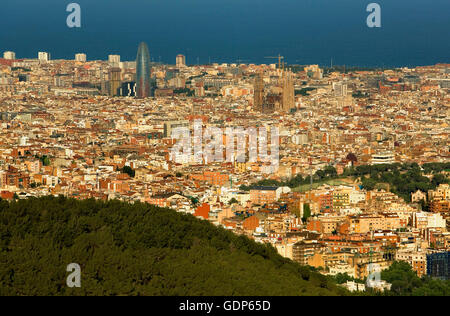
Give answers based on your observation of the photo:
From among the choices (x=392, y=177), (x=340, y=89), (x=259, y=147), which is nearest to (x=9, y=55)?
(x=340, y=89)

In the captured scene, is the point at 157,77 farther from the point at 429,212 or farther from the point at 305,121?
the point at 429,212

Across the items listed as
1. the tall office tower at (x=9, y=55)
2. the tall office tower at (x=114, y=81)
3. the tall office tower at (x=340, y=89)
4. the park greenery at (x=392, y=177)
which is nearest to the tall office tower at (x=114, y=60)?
the tall office tower at (x=9, y=55)

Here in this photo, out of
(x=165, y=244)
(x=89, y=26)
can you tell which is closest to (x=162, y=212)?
(x=165, y=244)

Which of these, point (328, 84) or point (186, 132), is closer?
point (186, 132)

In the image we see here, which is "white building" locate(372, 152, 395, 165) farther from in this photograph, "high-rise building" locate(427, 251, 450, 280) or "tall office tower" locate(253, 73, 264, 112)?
"tall office tower" locate(253, 73, 264, 112)
